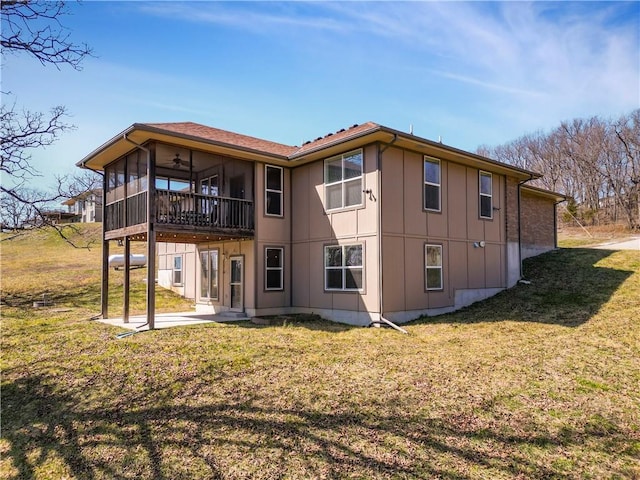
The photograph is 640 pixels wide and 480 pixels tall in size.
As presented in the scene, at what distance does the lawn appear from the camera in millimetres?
4691

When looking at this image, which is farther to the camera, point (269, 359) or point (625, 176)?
point (625, 176)

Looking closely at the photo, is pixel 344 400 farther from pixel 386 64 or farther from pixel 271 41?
pixel 386 64

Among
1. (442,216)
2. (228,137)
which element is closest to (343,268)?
(442,216)

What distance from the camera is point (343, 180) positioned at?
11.9m

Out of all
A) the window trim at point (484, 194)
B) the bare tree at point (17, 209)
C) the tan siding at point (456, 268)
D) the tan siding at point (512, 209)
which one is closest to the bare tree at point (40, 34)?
the bare tree at point (17, 209)

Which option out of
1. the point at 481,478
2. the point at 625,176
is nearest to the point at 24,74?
the point at 481,478

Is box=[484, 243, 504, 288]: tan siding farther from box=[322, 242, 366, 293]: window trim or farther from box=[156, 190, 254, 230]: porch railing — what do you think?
box=[156, 190, 254, 230]: porch railing

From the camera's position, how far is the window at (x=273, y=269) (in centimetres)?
1288

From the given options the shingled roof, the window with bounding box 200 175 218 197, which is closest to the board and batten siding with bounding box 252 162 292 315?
the shingled roof

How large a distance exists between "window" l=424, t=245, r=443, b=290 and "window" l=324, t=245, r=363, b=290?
196 cm

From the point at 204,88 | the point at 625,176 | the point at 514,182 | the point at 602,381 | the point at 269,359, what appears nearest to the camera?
the point at 602,381

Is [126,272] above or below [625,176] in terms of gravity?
below

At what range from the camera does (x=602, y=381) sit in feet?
21.3

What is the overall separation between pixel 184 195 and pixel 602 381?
9421mm
